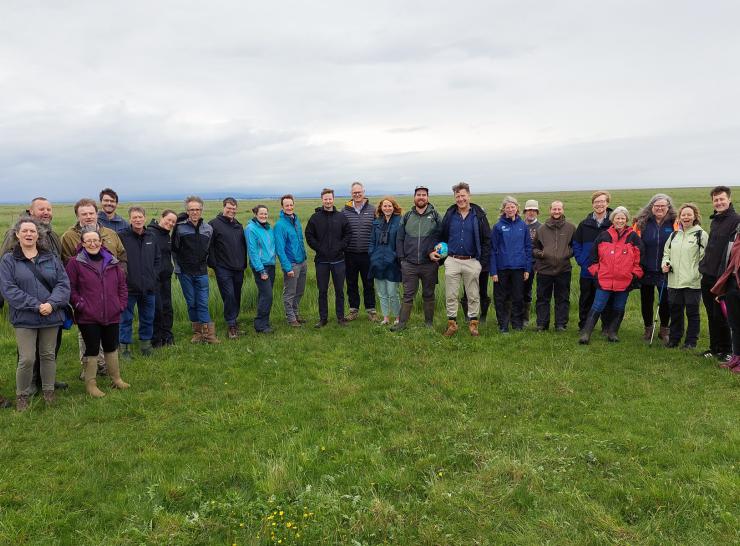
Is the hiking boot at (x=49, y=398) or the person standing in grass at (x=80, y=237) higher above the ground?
the person standing in grass at (x=80, y=237)

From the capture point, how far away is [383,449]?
507 cm

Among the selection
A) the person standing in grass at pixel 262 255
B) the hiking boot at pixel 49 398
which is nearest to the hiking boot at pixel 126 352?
the hiking boot at pixel 49 398

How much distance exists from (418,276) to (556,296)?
2.87m

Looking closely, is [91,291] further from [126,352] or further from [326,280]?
[326,280]

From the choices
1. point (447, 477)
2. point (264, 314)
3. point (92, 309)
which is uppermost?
point (92, 309)

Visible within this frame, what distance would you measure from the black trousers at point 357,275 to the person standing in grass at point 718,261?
20.1 ft

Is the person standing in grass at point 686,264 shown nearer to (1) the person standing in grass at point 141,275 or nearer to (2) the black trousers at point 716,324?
(2) the black trousers at point 716,324

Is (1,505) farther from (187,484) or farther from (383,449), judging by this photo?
(383,449)

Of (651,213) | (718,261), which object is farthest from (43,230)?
(651,213)

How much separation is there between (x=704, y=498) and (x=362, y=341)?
588 centimetres

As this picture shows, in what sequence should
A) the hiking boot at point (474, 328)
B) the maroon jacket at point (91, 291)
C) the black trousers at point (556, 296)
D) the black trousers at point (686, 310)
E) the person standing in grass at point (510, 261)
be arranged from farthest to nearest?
the black trousers at point (556, 296) → the hiking boot at point (474, 328) → the person standing in grass at point (510, 261) → the black trousers at point (686, 310) → the maroon jacket at point (91, 291)

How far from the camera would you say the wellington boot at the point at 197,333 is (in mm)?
9305

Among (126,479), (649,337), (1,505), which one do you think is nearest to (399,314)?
(649,337)

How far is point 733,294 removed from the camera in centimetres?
707
